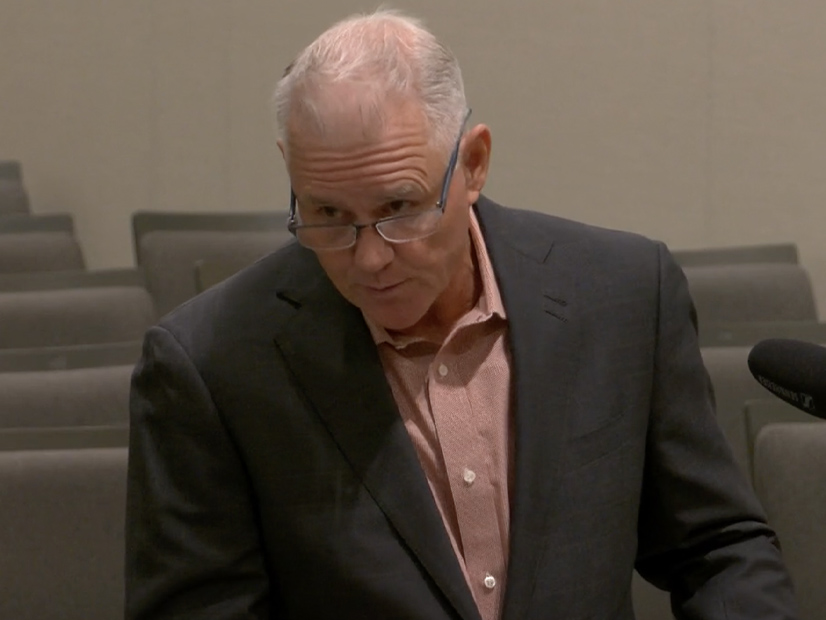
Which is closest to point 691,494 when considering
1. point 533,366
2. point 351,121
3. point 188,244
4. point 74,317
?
point 533,366

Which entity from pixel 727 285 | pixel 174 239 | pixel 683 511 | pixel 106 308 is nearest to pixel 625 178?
pixel 727 285

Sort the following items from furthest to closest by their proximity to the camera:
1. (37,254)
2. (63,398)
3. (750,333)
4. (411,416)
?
(37,254)
(750,333)
(63,398)
(411,416)

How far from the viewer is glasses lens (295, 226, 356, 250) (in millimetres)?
729

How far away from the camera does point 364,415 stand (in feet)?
2.59

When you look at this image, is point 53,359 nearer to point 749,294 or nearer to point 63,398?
point 63,398

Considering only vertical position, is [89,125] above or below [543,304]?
below

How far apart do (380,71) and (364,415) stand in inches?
8.9

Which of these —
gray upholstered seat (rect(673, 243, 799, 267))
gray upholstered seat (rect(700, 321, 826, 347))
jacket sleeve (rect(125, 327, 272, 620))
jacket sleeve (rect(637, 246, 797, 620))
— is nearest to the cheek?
jacket sleeve (rect(125, 327, 272, 620))

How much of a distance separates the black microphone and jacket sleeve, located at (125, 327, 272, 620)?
15.1 inches

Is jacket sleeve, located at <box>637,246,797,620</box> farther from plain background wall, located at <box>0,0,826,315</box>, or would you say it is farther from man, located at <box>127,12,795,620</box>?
plain background wall, located at <box>0,0,826,315</box>

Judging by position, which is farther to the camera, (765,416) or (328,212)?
(765,416)

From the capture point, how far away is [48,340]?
1.63m

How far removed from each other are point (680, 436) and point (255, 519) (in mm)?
298

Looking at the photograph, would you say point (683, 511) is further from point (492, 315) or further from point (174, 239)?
point (174, 239)
